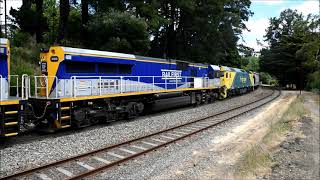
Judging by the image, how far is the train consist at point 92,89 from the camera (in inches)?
514

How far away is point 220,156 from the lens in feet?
34.6

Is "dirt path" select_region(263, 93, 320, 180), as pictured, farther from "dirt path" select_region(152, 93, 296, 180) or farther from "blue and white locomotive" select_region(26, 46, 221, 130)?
"blue and white locomotive" select_region(26, 46, 221, 130)

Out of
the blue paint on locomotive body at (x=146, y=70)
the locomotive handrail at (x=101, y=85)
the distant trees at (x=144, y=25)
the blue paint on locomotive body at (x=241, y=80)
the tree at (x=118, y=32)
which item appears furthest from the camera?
the blue paint on locomotive body at (x=241, y=80)

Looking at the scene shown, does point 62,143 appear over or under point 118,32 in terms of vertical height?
under

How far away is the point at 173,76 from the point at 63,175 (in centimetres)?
1535

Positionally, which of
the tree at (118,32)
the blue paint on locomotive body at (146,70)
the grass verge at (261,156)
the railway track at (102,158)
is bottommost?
the grass verge at (261,156)

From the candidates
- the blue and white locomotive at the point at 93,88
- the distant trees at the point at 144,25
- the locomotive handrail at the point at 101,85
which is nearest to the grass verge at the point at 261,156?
Answer: the blue and white locomotive at the point at 93,88

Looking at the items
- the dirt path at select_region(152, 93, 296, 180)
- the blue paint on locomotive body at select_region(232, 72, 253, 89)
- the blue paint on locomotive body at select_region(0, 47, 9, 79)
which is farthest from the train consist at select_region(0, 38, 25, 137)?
the blue paint on locomotive body at select_region(232, 72, 253, 89)

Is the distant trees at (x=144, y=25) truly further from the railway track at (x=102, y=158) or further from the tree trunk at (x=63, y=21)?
the railway track at (x=102, y=158)

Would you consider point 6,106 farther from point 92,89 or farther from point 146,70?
point 146,70

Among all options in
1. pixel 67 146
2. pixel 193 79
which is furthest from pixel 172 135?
pixel 193 79

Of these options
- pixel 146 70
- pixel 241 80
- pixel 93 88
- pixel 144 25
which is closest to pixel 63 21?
pixel 144 25

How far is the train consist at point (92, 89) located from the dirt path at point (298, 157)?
779 centimetres

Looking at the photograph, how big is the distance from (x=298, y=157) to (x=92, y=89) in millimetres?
8917
